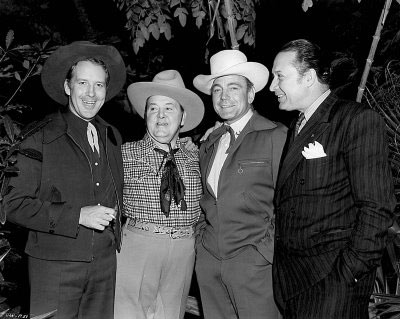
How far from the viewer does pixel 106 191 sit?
3283 millimetres

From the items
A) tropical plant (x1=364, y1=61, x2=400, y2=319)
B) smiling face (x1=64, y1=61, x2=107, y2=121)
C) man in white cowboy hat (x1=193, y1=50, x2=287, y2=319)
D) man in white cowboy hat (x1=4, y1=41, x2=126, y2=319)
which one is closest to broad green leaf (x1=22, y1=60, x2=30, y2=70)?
man in white cowboy hat (x1=4, y1=41, x2=126, y2=319)

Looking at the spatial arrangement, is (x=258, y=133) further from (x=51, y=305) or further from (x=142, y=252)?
(x=51, y=305)

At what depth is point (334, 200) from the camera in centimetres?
268

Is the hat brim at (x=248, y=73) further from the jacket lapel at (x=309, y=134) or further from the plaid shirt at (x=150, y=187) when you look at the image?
the jacket lapel at (x=309, y=134)

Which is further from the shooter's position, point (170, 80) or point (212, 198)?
point (170, 80)

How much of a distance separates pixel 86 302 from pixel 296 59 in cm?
189

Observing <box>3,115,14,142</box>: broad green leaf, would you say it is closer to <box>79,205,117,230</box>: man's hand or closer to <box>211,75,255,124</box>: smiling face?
<box>79,205,117,230</box>: man's hand

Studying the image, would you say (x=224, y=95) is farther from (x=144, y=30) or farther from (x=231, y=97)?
(x=144, y=30)

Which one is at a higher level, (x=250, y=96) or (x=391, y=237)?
(x=250, y=96)

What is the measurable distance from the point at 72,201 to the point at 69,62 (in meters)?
0.93

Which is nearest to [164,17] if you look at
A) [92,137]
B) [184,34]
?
[92,137]

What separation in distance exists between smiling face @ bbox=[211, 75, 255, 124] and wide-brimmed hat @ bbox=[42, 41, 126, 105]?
2.26ft

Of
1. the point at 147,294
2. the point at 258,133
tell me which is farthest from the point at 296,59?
the point at 147,294

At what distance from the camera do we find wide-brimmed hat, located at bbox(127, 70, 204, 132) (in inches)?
147
